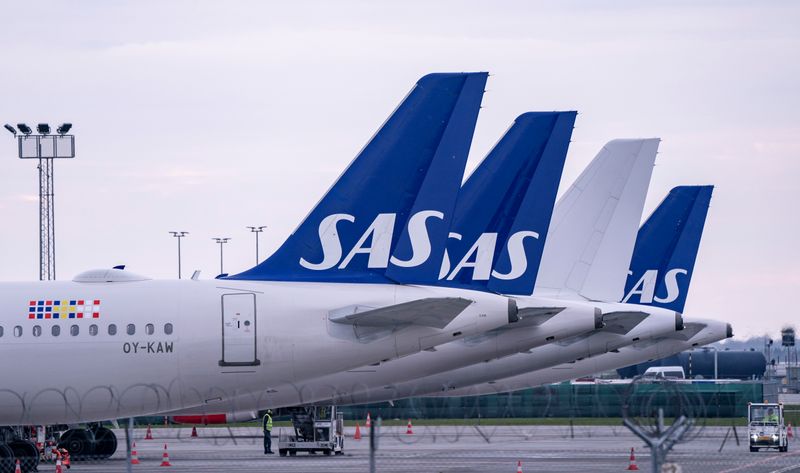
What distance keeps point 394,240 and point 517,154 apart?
25.6 ft

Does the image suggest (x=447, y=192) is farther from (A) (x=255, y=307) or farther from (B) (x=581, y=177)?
(B) (x=581, y=177)

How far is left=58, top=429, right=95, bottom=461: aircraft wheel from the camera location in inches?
1697

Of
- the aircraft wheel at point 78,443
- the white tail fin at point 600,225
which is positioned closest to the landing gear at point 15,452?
the aircraft wheel at point 78,443

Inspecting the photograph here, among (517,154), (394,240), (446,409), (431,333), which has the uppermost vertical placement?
(517,154)

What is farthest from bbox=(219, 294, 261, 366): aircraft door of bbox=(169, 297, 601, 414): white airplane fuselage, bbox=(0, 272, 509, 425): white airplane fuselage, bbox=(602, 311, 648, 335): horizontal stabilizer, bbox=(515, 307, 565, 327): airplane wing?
bbox=(602, 311, 648, 335): horizontal stabilizer

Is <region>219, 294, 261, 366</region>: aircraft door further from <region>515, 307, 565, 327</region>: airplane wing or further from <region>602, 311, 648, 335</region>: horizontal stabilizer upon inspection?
<region>602, 311, 648, 335</region>: horizontal stabilizer

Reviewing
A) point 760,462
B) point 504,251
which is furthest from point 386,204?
point 760,462

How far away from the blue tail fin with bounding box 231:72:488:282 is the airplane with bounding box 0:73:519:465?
3 centimetres

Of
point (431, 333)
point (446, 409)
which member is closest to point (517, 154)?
point (431, 333)

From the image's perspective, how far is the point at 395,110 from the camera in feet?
94.9

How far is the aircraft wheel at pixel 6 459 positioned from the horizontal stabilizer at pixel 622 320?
15.9 meters

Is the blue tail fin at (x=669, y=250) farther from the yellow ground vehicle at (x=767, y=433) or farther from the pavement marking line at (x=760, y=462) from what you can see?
the pavement marking line at (x=760, y=462)

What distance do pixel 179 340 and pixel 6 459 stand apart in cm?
785

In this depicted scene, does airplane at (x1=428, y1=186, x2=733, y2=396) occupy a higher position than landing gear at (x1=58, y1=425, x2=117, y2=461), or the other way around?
airplane at (x1=428, y1=186, x2=733, y2=396)
